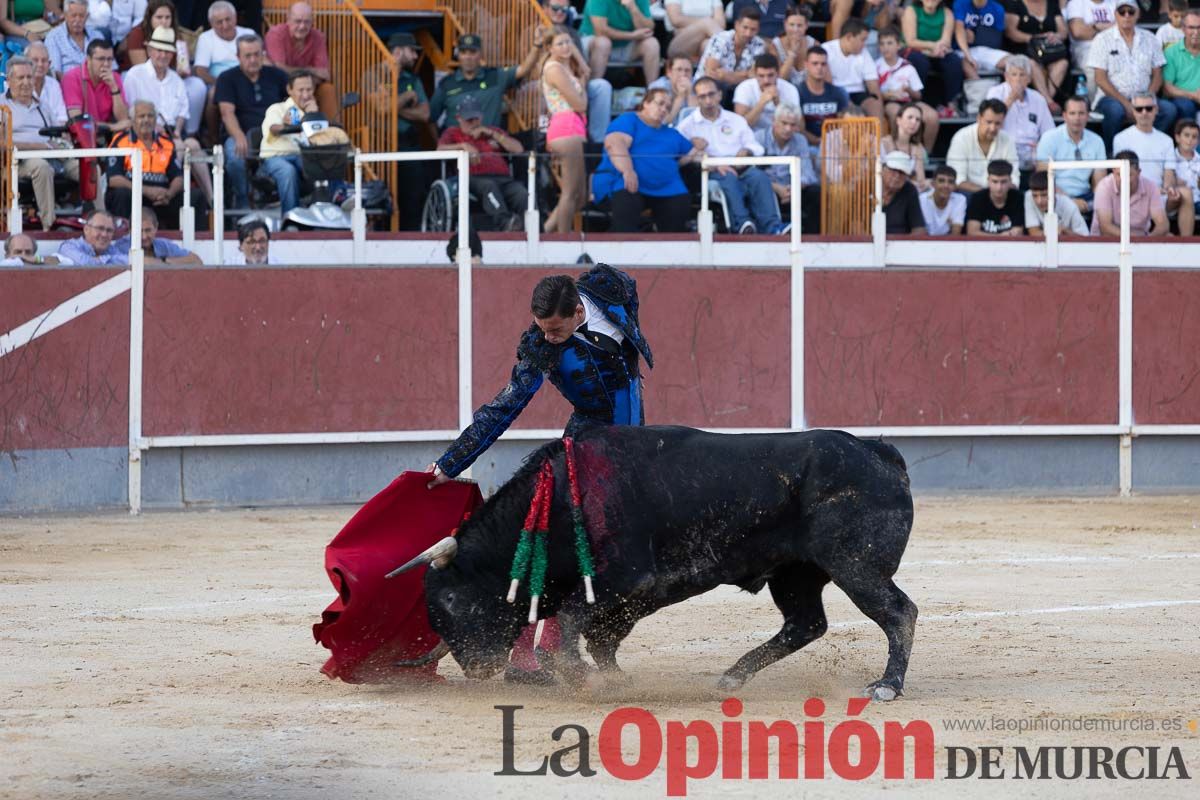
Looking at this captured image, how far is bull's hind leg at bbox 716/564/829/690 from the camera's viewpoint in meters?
5.79

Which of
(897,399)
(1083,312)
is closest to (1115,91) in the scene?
(1083,312)

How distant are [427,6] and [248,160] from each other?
341 cm

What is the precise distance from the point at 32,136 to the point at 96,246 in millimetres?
1176

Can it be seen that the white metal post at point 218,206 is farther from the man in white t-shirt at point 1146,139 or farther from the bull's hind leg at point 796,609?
the man in white t-shirt at point 1146,139

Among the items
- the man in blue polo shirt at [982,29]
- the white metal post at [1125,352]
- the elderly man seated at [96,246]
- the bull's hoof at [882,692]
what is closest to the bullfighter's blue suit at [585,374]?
the bull's hoof at [882,692]

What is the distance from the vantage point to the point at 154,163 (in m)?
11.4

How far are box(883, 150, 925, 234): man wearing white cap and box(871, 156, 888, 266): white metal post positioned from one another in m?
0.18

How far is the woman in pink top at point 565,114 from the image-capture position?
11969 millimetres

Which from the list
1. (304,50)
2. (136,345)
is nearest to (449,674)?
(136,345)

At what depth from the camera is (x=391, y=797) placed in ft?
14.3

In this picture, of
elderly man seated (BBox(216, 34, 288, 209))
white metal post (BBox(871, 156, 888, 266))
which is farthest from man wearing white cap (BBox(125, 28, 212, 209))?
Result: white metal post (BBox(871, 156, 888, 266))

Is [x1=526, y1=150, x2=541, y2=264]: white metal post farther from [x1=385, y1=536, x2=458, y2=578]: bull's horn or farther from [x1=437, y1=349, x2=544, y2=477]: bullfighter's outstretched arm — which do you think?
[x1=385, y1=536, x2=458, y2=578]: bull's horn

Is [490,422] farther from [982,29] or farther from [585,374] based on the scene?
[982,29]

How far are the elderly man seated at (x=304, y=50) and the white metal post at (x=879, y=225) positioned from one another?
3695 millimetres
